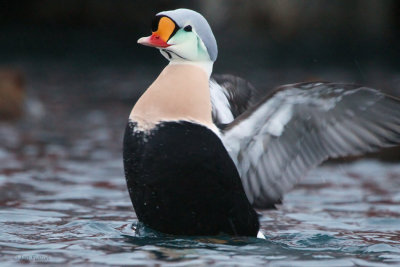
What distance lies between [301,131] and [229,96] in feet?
3.26

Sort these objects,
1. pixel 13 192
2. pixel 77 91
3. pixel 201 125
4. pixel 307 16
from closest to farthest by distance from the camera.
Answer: pixel 201 125 → pixel 13 192 → pixel 77 91 → pixel 307 16

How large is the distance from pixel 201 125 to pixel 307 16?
15.6 meters

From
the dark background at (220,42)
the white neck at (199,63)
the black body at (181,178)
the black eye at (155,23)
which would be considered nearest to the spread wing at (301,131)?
the black body at (181,178)

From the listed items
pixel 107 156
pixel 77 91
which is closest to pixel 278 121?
pixel 107 156

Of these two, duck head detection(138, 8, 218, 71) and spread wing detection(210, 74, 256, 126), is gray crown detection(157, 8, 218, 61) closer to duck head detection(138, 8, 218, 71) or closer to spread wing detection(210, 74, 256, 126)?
duck head detection(138, 8, 218, 71)

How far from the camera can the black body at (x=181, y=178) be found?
431 cm

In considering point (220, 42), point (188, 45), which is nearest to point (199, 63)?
point (188, 45)

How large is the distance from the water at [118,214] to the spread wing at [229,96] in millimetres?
741

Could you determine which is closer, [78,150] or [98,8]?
[78,150]

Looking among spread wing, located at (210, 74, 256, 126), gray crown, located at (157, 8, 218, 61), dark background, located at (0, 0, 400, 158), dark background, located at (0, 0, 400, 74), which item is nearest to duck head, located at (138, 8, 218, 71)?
gray crown, located at (157, 8, 218, 61)

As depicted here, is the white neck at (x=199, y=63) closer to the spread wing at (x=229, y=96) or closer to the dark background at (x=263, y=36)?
the spread wing at (x=229, y=96)

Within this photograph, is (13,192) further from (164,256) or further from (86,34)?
(86,34)

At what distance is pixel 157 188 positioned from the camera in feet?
14.2

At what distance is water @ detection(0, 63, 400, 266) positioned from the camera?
419 centimetres
